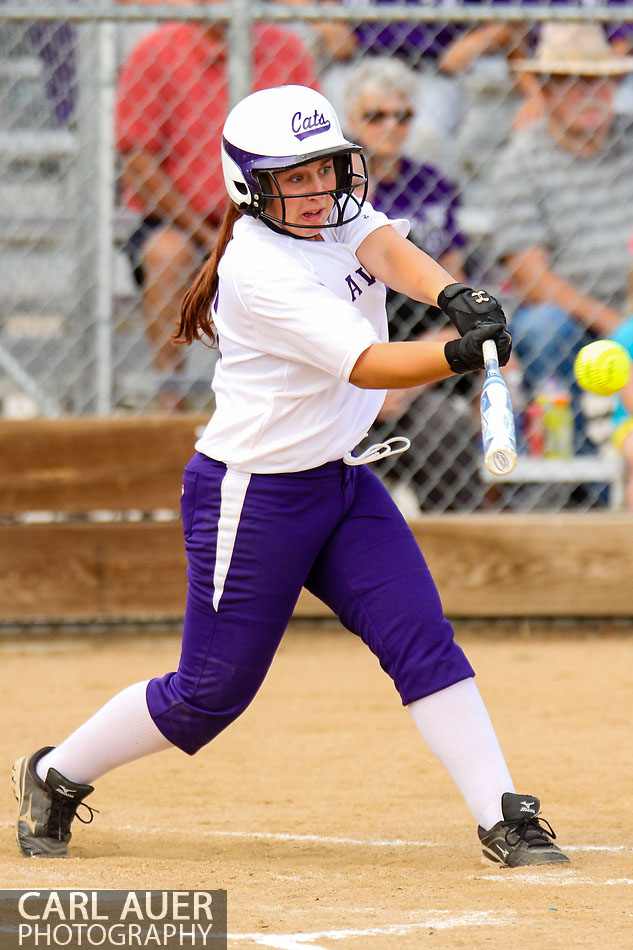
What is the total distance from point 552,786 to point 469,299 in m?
1.73

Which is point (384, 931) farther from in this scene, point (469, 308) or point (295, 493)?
point (469, 308)

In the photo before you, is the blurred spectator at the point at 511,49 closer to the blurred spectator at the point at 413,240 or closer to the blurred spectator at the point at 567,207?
the blurred spectator at the point at 567,207

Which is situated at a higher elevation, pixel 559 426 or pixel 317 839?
pixel 559 426

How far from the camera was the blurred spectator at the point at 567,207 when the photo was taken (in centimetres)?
641

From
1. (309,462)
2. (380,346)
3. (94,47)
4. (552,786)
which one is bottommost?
(552,786)

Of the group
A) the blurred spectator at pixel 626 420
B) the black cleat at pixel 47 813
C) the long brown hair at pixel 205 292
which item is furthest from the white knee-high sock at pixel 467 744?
the blurred spectator at pixel 626 420

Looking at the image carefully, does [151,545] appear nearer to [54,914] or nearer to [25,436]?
[25,436]

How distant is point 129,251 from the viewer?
246 inches

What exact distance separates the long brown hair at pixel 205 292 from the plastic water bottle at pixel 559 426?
3.34 m

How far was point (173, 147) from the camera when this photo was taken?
607 cm

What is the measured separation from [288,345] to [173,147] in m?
3.23

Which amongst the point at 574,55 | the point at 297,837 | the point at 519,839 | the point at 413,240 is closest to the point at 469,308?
the point at 519,839

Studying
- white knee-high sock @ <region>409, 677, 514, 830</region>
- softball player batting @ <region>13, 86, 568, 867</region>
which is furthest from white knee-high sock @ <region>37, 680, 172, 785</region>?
white knee-high sock @ <region>409, 677, 514, 830</region>

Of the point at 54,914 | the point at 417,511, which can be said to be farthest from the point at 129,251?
the point at 54,914
